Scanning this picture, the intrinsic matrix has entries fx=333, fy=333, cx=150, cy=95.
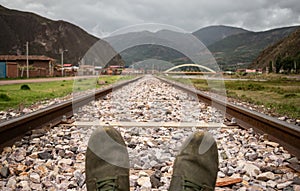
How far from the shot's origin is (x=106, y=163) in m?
2.09

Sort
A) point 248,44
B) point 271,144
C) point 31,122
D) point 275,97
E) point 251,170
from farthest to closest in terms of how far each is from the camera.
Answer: point 248,44
point 275,97
point 31,122
point 271,144
point 251,170

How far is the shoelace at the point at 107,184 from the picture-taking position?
1930 millimetres

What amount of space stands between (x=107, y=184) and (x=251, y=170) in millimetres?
1200

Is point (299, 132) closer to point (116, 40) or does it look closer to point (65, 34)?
point (116, 40)

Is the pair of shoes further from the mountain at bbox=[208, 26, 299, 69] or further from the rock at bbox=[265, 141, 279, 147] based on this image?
the mountain at bbox=[208, 26, 299, 69]

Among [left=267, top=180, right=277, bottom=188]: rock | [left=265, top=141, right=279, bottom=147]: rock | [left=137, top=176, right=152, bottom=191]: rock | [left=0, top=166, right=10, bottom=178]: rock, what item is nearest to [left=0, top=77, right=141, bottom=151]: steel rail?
[left=0, top=166, right=10, bottom=178]: rock

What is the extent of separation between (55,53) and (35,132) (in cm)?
12945

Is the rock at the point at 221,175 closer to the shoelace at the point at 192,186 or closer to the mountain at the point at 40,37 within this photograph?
the shoelace at the point at 192,186

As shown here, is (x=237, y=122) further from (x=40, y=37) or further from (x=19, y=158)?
(x=40, y=37)

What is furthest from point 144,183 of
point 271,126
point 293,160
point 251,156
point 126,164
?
point 271,126

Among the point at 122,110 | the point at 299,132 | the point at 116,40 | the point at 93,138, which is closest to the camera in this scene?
the point at 93,138

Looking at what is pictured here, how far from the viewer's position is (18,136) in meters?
3.47

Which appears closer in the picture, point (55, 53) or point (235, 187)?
point (235, 187)

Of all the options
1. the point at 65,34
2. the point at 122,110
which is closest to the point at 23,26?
the point at 65,34
